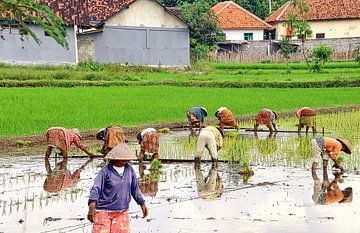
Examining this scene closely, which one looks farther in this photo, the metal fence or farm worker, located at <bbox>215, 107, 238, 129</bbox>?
the metal fence

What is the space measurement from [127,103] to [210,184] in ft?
37.8

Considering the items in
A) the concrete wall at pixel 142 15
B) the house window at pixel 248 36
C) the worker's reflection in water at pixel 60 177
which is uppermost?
the concrete wall at pixel 142 15

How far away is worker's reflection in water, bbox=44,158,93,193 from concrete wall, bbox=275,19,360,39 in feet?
137

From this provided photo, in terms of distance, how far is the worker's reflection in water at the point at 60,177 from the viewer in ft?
32.6

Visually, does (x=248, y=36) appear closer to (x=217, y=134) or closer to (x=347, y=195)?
(x=217, y=134)

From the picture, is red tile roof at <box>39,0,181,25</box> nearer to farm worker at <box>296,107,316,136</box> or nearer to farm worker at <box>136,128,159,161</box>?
farm worker at <box>296,107,316,136</box>

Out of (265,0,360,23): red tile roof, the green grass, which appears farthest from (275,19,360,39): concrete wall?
the green grass

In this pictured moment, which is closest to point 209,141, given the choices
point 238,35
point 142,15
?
point 142,15

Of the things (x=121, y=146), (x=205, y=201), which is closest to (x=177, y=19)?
(x=205, y=201)

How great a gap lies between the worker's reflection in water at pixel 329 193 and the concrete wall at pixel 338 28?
42413 millimetres

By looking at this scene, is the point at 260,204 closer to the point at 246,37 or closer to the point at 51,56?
the point at 51,56

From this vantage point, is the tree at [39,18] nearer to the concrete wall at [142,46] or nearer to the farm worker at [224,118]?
the farm worker at [224,118]

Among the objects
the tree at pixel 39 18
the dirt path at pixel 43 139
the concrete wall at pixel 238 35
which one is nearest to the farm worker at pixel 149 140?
the dirt path at pixel 43 139

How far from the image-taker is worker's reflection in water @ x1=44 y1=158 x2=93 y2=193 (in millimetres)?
9930
